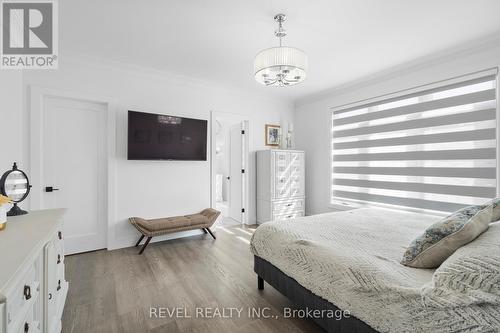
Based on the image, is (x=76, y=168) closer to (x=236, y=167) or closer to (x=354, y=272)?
(x=236, y=167)

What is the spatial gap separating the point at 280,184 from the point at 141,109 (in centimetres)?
263

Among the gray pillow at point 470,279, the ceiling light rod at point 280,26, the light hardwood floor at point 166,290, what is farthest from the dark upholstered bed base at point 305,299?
the ceiling light rod at point 280,26

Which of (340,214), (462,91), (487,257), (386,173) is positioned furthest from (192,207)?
(462,91)

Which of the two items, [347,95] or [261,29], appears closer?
[261,29]

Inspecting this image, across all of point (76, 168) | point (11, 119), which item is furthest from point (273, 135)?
point (11, 119)

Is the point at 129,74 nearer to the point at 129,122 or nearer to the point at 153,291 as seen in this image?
the point at 129,122

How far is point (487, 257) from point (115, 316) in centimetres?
241

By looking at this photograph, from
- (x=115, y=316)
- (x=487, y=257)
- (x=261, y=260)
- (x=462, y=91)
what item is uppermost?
(x=462, y=91)

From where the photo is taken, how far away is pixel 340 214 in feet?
8.81

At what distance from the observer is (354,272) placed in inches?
53.6

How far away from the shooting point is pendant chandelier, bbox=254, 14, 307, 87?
6.67 feet

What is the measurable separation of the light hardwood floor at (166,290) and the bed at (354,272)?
10.4 inches

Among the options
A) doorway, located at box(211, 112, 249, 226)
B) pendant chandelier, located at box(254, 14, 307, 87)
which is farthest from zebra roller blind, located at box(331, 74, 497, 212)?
pendant chandelier, located at box(254, 14, 307, 87)

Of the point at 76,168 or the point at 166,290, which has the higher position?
the point at 76,168
